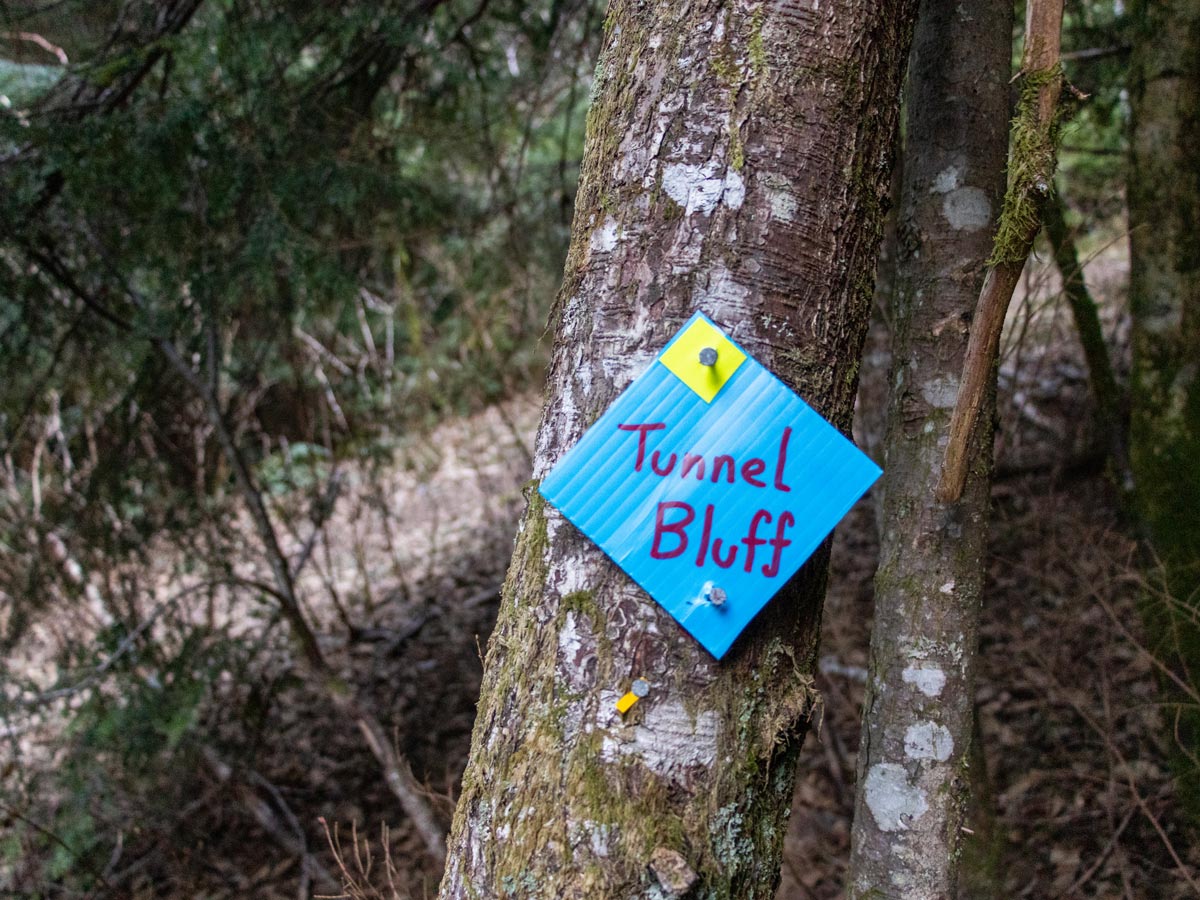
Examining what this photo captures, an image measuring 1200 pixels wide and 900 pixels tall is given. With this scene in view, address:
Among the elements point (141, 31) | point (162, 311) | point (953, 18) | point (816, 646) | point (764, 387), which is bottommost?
point (816, 646)

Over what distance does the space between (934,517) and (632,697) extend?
721mm

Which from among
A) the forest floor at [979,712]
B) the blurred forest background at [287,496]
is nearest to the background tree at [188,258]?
the blurred forest background at [287,496]

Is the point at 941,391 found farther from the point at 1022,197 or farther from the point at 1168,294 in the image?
the point at 1168,294

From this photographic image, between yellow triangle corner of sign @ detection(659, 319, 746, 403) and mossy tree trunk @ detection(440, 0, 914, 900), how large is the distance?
0.02m

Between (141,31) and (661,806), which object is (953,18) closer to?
(661,806)

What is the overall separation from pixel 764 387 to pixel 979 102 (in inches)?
30.9

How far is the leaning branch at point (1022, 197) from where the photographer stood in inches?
39.4

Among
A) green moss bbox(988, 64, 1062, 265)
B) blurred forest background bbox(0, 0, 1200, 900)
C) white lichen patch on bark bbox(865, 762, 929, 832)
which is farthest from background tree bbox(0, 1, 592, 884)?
green moss bbox(988, 64, 1062, 265)

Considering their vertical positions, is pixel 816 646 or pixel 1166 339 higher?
pixel 816 646

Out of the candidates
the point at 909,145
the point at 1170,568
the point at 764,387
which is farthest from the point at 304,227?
the point at 1170,568

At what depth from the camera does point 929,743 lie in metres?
1.32

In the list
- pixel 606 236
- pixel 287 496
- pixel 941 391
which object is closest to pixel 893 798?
pixel 941 391

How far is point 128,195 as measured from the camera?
3.47 metres

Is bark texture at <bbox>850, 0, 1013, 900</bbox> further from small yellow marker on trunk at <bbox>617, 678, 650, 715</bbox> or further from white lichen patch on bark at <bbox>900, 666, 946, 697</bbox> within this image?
small yellow marker on trunk at <bbox>617, 678, 650, 715</bbox>
